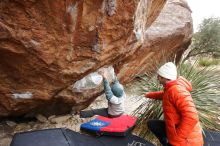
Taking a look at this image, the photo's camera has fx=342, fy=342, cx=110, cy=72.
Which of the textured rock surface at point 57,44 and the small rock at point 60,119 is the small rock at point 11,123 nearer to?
the textured rock surface at point 57,44

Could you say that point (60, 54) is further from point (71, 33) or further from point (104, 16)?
point (104, 16)

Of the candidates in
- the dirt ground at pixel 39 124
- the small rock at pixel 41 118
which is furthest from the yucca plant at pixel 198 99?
the small rock at pixel 41 118

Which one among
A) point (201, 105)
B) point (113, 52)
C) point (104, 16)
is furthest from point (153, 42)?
point (104, 16)

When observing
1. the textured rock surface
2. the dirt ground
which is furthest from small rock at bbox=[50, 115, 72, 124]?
the textured rock surface

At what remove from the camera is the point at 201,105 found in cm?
667

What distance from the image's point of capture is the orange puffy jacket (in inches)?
162

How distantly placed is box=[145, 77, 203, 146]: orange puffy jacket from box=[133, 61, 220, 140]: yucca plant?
1998 millimetres

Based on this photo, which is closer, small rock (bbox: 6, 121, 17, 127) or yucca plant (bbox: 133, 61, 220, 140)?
yucca plant (bbox: 133, 61, 220, 140)

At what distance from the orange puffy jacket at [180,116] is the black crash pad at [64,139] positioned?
73 cm

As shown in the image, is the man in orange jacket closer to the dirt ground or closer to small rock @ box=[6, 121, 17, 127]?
the dirt ground

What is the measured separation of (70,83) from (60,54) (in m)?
0.93

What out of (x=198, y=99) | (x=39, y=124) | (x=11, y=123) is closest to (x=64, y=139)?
(x=39, y=124)

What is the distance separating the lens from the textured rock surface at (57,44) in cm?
465

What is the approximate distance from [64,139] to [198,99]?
128 inches
